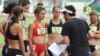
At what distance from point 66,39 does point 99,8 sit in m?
19.1

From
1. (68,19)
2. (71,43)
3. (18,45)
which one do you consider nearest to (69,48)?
(71,43)

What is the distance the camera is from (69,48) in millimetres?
6062

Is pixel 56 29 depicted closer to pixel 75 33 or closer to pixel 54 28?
pixel 54 28

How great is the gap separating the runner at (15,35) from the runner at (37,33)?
129 centimetres

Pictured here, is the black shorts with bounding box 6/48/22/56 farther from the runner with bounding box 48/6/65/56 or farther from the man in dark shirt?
the runner with bounding box 48/6/65/56

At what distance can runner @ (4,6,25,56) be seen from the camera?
18.7 ft

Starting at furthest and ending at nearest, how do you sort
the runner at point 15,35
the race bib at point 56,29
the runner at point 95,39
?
the race bib at point 56,29, the runner at point 95,39, the runner at point 15,35

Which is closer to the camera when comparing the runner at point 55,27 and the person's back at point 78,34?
the person's back at point 78,34

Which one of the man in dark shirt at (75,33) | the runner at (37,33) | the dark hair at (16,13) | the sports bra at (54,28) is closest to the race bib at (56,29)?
the sports bra at (54,28)

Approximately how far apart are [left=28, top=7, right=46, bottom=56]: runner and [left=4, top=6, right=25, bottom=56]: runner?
50.8 inches

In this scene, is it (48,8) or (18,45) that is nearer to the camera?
(18,45)

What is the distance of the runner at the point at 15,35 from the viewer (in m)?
5.71

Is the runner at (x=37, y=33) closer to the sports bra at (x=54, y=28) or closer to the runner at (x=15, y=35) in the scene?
the sports bra at (x=54, y=28)

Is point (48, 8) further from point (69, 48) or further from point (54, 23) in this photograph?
point (69, 48)
